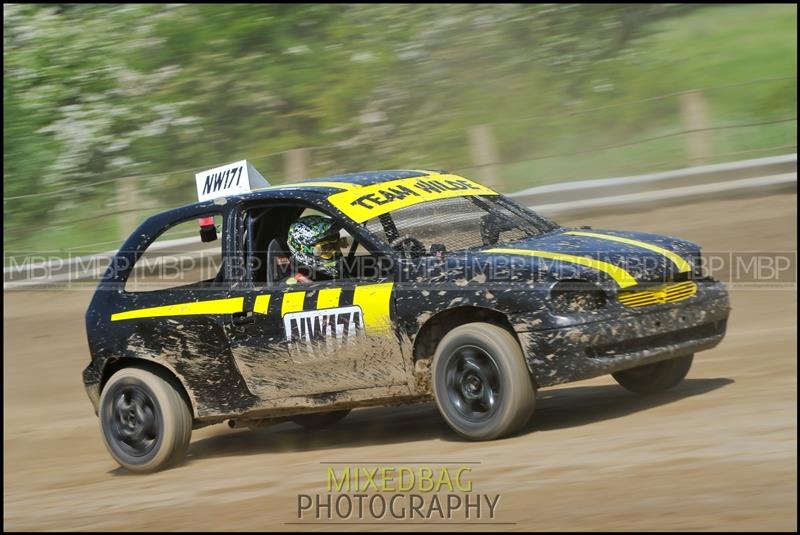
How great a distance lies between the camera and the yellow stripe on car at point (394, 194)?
7.44 meters

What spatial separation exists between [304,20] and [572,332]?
16.7 m

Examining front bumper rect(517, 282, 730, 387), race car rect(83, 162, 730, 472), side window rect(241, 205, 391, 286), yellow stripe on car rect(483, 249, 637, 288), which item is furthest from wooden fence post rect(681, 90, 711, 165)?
yellow stripe on car rect(483, 249, 637, 288)

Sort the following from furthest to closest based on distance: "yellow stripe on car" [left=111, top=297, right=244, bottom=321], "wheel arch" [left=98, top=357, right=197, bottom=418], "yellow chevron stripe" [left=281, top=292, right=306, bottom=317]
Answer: "wheel arch" [left=98, top=357, right=197, bottom=418], "yellow stripe on car" [left=111, top=297, right=244, bottom=321], "yellow chevron stripe" [left=281, top=292, right=306, bottom=317]

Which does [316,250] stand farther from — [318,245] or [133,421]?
[133,421]

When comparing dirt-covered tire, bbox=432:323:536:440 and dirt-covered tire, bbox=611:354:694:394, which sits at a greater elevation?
dirt-covered tire, bbox=432:323:536:440

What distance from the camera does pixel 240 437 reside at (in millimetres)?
9344

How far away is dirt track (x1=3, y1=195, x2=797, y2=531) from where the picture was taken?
5348mm

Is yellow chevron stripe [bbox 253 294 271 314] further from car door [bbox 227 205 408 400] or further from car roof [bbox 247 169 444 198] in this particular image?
car roof [bbox 247 169 444 198]

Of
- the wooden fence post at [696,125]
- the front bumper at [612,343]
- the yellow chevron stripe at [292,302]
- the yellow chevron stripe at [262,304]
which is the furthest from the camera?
the wooden fence post at [696,125]

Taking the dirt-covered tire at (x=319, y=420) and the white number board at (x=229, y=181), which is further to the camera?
the dirt-covered tire at (x=319, y=420)

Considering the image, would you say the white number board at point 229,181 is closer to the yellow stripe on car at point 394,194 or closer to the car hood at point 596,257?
the yellow stripe on car at point 394,194

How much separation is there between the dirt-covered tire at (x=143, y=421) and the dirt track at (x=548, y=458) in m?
0.16

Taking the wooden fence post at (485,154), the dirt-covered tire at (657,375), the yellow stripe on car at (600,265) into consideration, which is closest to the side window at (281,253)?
the yellow stripe on car at (600,265)

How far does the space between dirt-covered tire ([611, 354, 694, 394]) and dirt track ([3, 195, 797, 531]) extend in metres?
0.12
